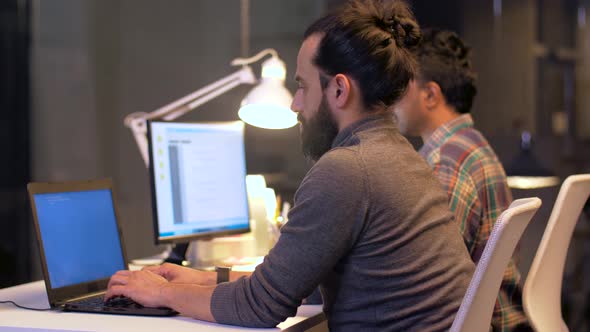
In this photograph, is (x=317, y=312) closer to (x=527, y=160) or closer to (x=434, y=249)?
(x=434, y=249)

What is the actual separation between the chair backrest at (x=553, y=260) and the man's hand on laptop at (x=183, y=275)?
2.88ft

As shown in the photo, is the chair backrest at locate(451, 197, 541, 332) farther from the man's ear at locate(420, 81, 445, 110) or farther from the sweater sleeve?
the man's ear at locate(420, 81, 445, 110)

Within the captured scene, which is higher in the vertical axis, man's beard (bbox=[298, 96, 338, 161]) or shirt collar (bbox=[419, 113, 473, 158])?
man's beard (bbox=[298, 96, 338, 161])

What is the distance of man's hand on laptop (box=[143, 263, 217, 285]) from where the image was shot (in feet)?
6.62

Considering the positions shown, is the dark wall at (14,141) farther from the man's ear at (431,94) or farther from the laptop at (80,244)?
the man's ear at (431,94)

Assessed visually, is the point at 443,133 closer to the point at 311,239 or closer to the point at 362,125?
the point at 362,125

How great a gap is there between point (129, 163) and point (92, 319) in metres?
2.57

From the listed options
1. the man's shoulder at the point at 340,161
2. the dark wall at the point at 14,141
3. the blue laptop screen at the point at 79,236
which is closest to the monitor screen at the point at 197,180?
the blue laptop screen at the point at 79,236

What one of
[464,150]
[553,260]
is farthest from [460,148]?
[553,260]

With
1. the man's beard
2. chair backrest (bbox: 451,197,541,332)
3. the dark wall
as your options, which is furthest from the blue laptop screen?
the dark wall

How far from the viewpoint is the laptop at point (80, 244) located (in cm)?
193

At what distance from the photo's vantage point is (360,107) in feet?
5.90

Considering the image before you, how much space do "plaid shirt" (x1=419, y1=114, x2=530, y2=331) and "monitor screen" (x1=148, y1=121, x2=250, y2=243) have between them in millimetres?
659

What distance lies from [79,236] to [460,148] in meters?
1.24
